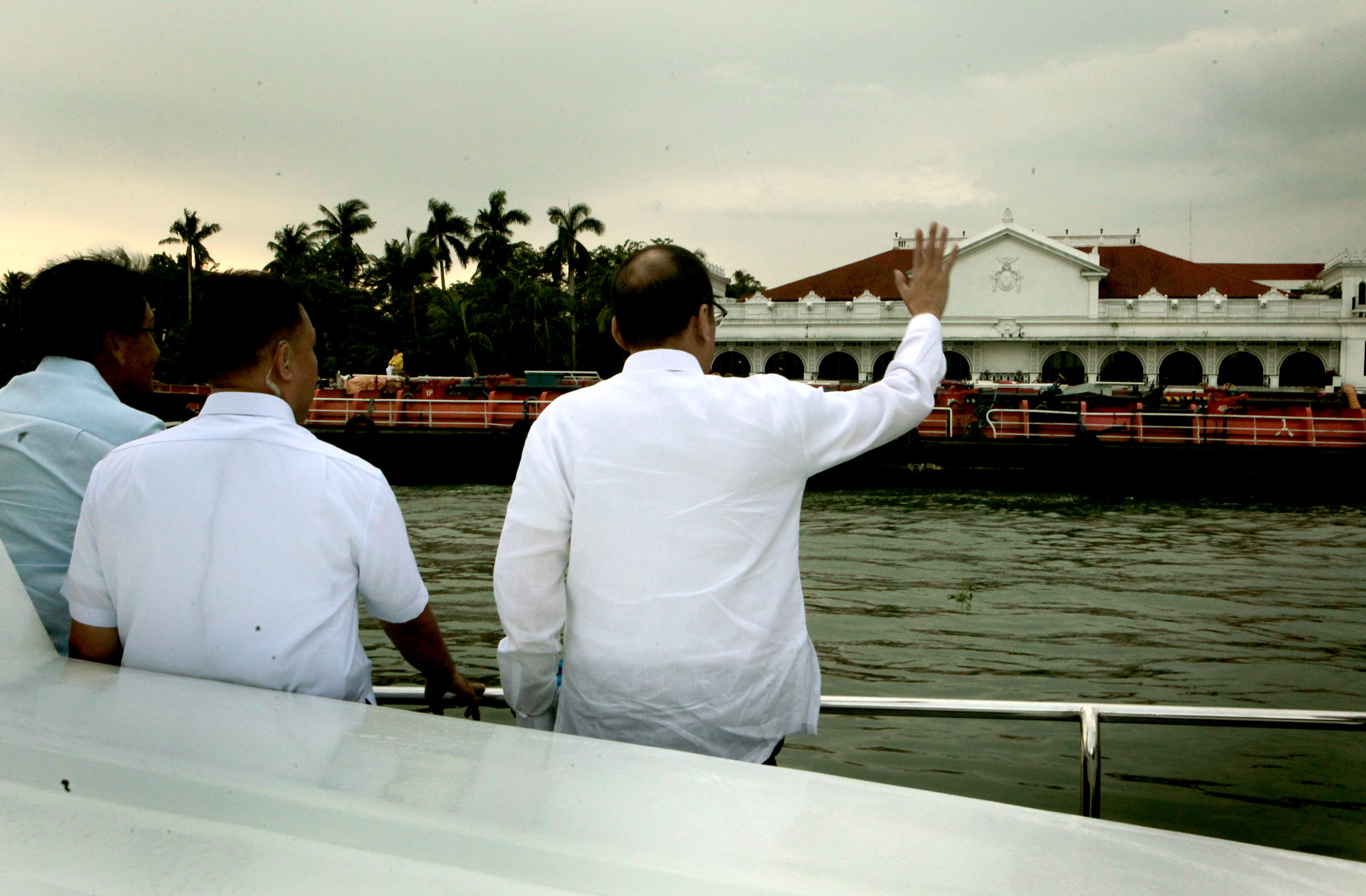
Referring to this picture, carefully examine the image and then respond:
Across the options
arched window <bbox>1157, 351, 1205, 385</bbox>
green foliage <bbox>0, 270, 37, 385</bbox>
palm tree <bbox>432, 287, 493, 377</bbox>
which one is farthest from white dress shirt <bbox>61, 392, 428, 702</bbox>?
arched window <bbox>1157, 351, 1205, 385</bbox>

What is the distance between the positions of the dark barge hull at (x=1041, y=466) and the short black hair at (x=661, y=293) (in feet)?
58.7

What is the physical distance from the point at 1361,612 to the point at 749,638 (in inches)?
333

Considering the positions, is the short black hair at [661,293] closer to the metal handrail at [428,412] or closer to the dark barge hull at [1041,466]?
the dark barge hull at [1041,466]

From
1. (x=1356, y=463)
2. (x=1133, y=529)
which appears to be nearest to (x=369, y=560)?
(x=1133, y=529)

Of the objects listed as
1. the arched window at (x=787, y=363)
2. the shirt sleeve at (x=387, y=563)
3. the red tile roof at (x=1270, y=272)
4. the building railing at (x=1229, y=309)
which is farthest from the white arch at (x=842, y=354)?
the shirt sleeve at (x=387, y=563)

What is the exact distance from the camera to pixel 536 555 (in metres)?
1.68

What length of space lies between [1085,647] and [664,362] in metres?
6.12

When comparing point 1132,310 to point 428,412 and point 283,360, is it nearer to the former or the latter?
point 428,412

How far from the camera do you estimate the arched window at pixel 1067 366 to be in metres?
38.5

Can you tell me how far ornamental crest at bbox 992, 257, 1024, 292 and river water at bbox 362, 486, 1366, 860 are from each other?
26490 mm

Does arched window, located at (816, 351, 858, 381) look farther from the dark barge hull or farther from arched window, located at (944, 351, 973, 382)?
the dark barge hull

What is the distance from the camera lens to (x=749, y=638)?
5.37 ft

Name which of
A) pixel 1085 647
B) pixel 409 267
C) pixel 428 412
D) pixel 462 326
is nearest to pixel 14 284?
pixel 1085 647

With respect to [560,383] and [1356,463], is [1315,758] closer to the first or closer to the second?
[1356,463]
